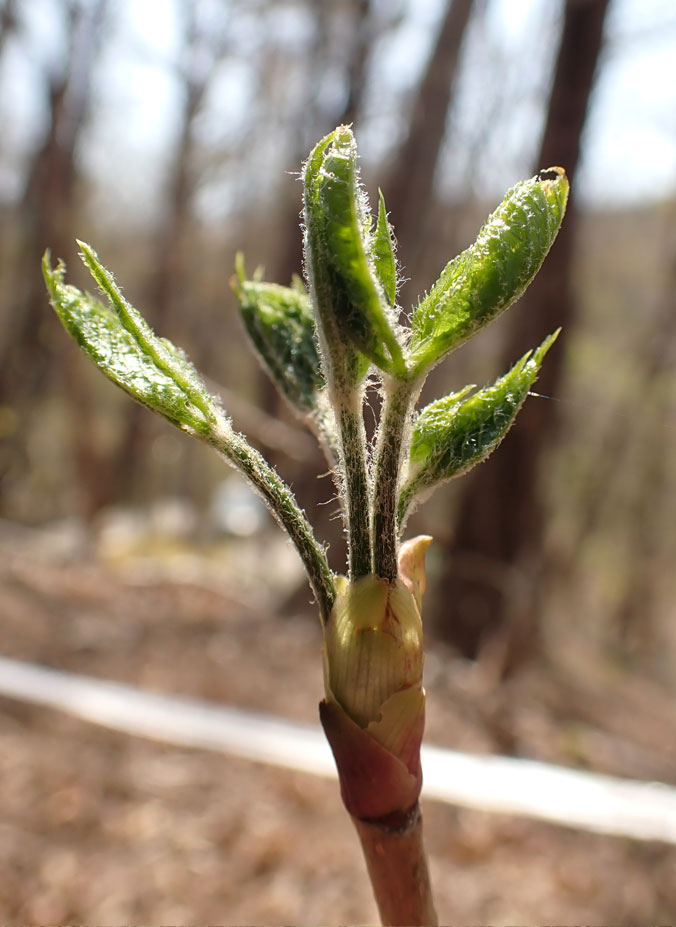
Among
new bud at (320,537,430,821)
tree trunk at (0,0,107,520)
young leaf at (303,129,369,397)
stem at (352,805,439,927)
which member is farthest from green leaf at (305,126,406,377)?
tree trunk at (0,0,107,520)

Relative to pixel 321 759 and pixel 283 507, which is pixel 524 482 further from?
pixel 283 507

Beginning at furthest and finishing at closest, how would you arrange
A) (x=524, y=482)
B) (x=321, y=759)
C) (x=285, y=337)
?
(x=524, y=482)
(x=321, y=759)
(x=285, y=337)

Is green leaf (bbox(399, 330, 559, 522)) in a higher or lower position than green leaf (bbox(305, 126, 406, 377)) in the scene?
lower

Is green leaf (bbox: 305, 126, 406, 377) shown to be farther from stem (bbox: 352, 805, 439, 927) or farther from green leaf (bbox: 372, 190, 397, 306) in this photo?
stem (bbox: 352, 805, 439, 927)

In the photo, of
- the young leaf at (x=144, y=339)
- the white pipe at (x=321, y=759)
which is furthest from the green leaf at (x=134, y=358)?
the white pipe at (x=321, y=759)

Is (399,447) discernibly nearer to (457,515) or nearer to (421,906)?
(421,906)

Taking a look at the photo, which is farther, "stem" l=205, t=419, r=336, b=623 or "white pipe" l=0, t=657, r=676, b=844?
"white pipe" l=0, t=657, r=676, b=844

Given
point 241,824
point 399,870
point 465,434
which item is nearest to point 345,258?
point 465,434
